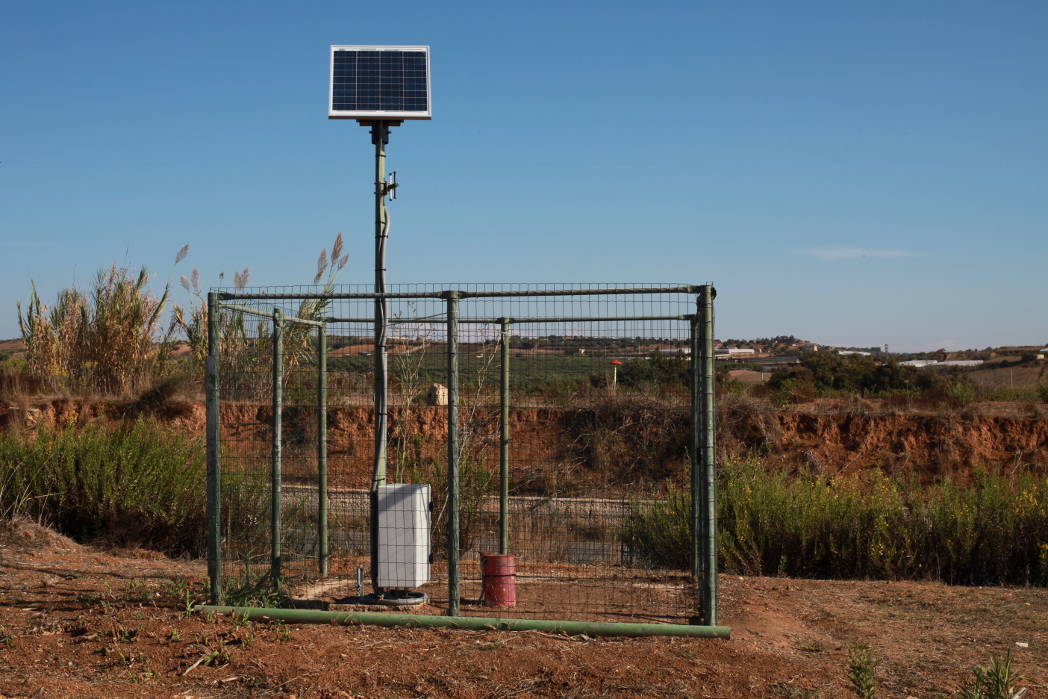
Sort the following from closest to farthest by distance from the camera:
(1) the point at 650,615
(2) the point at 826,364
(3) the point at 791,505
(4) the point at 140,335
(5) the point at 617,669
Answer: (5) the point at 617,669, (1) the point at 650,615, (3) the point at 791,505, (4) the point at 140,335, (2) the point at 826,364

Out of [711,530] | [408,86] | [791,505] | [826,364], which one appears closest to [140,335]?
[408,86]

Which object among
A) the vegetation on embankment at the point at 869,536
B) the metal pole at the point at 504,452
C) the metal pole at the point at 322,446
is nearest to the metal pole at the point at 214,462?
the metal pole at the point at 322,446

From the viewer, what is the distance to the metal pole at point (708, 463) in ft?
20.6

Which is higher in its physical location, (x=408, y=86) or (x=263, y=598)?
(x=408, y=86)

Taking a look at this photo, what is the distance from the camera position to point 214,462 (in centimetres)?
682

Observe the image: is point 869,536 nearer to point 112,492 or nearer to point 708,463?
point 708,463

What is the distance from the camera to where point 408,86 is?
310 inches

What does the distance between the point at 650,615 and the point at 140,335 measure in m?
13.4

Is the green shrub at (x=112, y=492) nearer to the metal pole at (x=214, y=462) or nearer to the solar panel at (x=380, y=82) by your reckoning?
the metal pole at (x=214, y=462)

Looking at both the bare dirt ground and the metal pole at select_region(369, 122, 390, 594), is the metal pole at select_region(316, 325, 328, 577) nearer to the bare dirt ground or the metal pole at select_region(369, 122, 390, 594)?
the metal pole at select_region(369, 122, 390, 594)

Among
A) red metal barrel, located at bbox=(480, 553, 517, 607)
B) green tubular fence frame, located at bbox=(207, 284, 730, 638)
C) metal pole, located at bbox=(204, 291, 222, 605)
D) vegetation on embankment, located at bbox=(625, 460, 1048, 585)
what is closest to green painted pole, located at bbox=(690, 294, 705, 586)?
green tubular fence frame, located at bbox=(207, 284, 730, 638)

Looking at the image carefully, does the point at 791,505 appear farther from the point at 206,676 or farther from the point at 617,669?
the point at 206,676

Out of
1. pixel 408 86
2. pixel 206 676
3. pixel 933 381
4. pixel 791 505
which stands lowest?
pixel 206 676

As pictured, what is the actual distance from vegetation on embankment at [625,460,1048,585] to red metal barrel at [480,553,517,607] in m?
2.30
